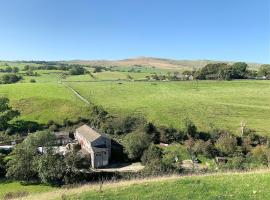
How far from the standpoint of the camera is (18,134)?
249ft

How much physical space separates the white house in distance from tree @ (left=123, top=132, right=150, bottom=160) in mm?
3587

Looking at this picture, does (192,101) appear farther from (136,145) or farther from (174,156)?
(174,156)

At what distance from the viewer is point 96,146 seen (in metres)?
63.1

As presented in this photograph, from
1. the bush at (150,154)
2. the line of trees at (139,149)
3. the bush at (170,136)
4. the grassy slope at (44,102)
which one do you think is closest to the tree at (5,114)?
the line of trees at (139,149)

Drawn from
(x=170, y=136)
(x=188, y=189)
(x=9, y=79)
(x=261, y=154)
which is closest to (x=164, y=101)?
(x=170, y=136)

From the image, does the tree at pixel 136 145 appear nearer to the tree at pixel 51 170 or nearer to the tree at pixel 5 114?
the tree at pixel 51 170

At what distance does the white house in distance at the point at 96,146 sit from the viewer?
60.4 m

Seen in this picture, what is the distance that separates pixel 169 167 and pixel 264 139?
2712 centimetres

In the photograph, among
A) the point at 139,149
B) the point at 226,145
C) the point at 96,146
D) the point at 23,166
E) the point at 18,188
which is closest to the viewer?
the point at 18,188

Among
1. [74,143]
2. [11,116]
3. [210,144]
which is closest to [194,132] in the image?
[210,144]

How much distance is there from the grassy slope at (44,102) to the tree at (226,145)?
35770mm

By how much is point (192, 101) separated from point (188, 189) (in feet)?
261

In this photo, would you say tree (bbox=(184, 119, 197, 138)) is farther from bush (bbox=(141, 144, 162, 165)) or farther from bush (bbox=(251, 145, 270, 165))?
bush (bbox=(141, 144, 162, 165))

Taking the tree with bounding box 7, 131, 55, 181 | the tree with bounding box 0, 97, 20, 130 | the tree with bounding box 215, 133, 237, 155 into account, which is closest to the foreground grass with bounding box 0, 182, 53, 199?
the tree with bounding box 7, 131, 55, 181
